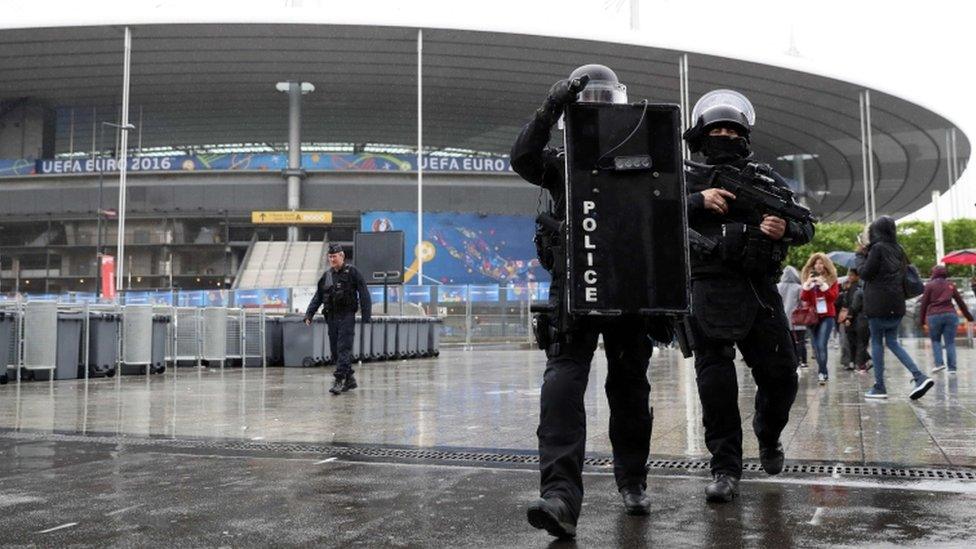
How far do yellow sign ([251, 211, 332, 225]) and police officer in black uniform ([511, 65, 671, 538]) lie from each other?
4990 cm

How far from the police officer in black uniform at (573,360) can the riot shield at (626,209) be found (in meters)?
0.11

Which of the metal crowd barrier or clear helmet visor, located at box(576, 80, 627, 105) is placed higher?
clear helmet visor, located at box(576, 80, 627, 105)

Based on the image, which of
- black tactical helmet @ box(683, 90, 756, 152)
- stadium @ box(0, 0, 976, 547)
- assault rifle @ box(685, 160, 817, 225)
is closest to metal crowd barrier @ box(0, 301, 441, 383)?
stadium @ box(0, 0, 976, 547)

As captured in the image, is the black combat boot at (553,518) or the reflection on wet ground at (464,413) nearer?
the black combat boot at (553,518)

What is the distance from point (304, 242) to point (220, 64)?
12.0 m

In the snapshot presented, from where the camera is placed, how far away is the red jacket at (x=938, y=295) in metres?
10.9

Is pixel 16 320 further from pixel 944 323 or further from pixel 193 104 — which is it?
pixel 193 104

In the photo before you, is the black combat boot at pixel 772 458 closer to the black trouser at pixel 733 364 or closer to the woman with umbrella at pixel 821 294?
the black trouser at pixel 733 364

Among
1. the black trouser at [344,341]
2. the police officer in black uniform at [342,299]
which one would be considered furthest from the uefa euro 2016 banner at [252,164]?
the black trouser at [344,341]

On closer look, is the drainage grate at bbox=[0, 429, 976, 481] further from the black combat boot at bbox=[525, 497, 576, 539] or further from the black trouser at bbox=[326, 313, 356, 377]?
the black trouser at bbox=[326, 313, 356, 377]

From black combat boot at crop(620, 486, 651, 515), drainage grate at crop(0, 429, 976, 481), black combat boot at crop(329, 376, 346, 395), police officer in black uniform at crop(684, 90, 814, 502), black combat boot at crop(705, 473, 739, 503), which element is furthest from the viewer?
black combat boot at crop(329, 376, 346, 395)

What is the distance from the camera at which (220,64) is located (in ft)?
148

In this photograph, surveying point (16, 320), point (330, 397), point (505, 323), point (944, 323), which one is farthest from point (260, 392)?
point (505, 323)

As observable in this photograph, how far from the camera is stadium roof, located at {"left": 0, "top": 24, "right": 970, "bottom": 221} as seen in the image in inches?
1671
